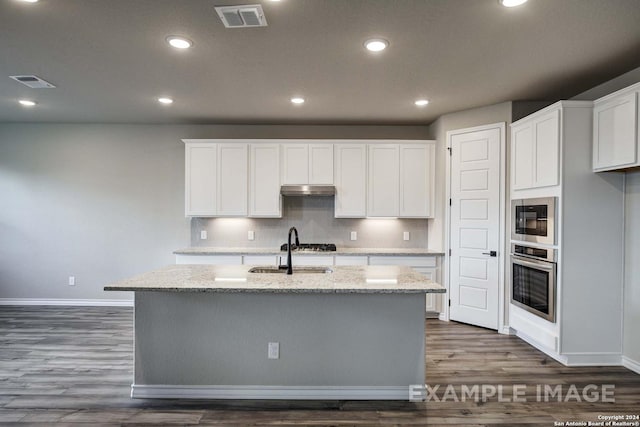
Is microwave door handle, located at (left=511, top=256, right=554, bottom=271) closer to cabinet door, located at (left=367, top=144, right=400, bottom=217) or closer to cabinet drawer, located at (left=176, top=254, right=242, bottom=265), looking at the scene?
cabinet door, located at (left=367, top=144, right=400, bottom=217)

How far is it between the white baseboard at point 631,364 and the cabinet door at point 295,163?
391 centimetres

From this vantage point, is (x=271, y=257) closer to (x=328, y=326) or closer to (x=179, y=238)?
(x=179, y=238)

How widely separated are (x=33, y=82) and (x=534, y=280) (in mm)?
5532

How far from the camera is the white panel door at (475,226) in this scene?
4.38 m

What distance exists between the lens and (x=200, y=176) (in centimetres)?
507

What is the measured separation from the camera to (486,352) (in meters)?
3.70

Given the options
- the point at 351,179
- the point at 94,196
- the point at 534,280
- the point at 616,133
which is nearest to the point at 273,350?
the point at 534,280

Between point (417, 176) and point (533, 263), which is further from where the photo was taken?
point (417, 176)

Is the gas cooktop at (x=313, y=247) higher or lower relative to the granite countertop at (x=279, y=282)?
higher

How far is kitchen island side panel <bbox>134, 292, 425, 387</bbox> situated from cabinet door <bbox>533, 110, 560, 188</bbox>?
A: 1.94 m

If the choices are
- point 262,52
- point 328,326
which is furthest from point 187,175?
point 328,326

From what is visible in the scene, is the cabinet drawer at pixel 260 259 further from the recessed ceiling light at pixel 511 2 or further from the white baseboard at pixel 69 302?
the recessed ceiling light at pixel 511 2

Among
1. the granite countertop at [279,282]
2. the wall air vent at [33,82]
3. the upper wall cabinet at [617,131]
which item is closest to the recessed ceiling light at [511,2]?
the upper wall cabinet at [617,131]

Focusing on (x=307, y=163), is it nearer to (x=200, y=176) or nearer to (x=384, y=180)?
(x=384, y=180)
